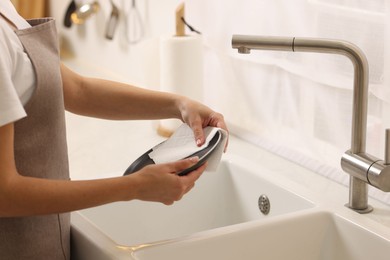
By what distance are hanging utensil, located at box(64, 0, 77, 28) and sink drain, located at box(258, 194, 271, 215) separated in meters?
1.41

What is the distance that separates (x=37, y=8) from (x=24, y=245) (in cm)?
190

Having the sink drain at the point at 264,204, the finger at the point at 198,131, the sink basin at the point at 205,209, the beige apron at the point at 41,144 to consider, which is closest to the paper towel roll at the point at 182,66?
the sink basin at the point at 205,209

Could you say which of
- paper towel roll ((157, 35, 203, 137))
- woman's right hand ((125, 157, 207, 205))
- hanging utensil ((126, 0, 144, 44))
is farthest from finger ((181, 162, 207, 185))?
hanging utensil ((126, 0, 144, 44))

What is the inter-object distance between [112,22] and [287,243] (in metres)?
1.33

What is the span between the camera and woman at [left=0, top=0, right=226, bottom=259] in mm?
1095

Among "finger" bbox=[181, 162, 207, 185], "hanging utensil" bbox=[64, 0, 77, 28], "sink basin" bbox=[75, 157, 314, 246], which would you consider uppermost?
"finger" bbox=[181, 162, 207, 185]

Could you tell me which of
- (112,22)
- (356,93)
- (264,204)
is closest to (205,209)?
(264,204)

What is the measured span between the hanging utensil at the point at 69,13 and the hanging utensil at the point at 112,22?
0.97 ft

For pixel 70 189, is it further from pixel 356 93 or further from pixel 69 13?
pixel 69 13

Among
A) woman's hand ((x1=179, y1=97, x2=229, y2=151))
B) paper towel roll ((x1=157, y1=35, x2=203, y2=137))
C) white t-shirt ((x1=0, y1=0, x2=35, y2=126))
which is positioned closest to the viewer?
white t-shirt ((x1=0, y1=0, x2=35, y2=126))

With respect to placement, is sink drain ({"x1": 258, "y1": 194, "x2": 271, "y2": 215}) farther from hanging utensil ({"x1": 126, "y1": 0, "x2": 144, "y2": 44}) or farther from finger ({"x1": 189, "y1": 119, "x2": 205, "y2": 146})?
hanging utensil ({"x1": 126, "y1": 0, "x2": 144, "y2": 44})

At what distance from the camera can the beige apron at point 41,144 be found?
1.18 metres

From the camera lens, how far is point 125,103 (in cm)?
147

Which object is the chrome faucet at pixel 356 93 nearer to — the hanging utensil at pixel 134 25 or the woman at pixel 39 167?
the woman at pixel 39 167
